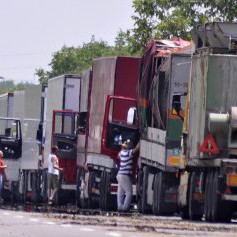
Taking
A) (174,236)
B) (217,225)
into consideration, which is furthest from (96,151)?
(174,236)

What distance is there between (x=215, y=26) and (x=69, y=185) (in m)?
15.8

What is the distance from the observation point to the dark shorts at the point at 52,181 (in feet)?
132

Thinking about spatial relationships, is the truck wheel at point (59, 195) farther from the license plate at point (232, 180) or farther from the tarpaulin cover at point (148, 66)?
the license plate at point (232, 180)

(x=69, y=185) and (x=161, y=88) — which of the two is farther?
(x=69, y=185)

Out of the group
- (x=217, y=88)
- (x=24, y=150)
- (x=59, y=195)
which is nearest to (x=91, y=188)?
(x=59, y=195)

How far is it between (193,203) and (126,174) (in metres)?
6.02

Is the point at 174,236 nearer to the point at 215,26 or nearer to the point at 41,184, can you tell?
the point at 215,26

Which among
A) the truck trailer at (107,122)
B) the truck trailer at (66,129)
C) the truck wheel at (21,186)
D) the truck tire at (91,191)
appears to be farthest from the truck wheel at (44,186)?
the truck tire at (91,191)

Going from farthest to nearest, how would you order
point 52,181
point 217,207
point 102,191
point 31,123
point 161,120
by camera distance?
point 31,123 → point 52,181 → point 102,191 → point 161,120 → point 217,207

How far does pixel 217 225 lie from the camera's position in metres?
23.2

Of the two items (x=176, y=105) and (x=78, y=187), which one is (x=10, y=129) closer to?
(x=78, y=187)

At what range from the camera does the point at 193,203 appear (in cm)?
2636

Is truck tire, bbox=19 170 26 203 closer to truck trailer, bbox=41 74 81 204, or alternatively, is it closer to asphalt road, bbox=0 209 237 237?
truck trailer, bbox=41 74 81 204

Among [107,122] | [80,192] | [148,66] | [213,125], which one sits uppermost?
[148,66]
